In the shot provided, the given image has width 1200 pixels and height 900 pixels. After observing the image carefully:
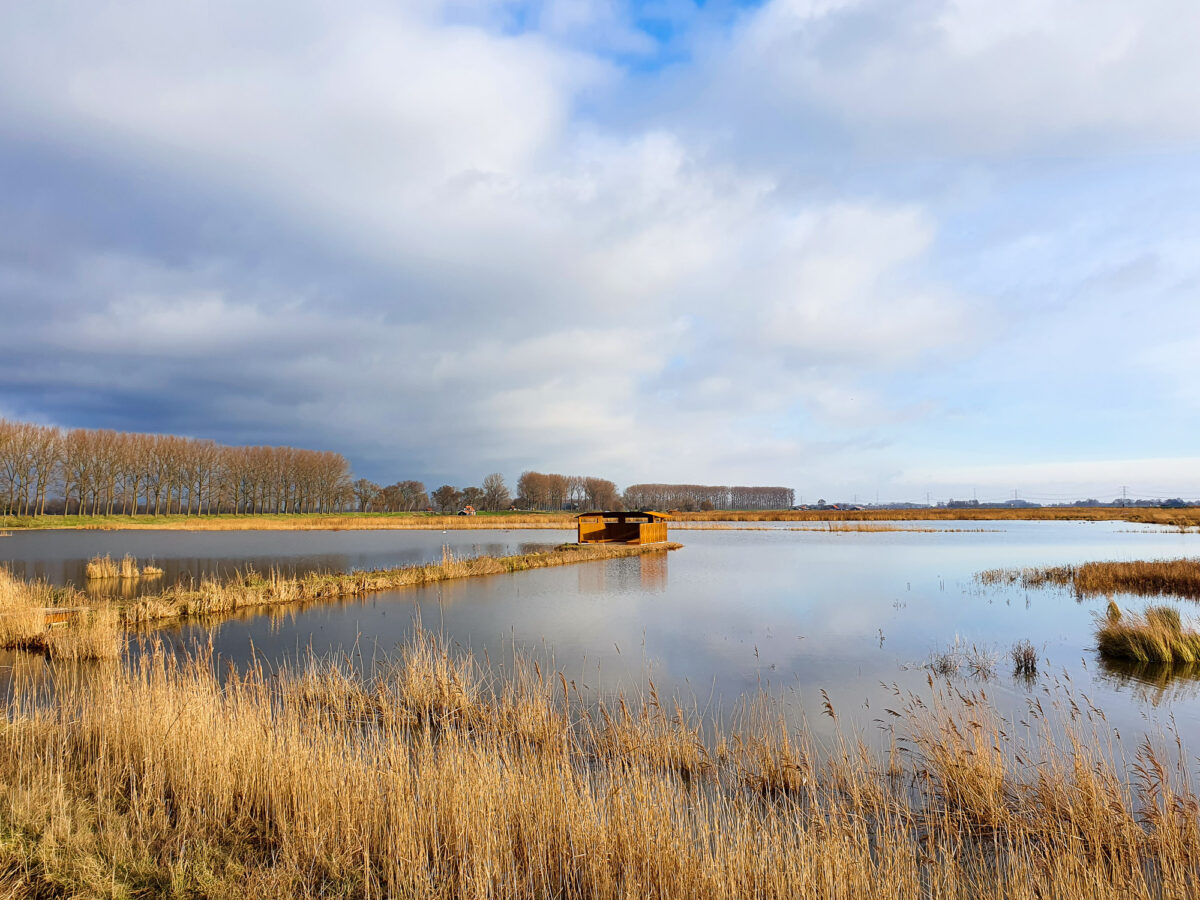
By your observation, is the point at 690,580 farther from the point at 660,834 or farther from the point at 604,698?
the point at 660,834

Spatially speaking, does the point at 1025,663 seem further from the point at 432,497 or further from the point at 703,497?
the point at 703,497

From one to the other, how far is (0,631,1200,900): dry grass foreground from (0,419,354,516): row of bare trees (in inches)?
2839

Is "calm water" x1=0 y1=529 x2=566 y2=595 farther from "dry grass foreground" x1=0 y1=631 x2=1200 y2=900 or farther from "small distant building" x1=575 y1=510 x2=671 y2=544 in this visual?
"dry grass foreground" x1=0 y1=631 x2=1200 y2=900

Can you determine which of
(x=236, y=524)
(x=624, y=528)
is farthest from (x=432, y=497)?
(x=624, y=528)

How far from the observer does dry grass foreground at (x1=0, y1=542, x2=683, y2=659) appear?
35.2 feet

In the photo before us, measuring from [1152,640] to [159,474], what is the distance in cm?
8444

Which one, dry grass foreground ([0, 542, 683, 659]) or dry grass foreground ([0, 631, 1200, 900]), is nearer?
dry grass foreground ([0, 631, 1200, 900])

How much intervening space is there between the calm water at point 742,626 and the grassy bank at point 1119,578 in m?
1.11

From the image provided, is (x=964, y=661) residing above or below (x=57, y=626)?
below

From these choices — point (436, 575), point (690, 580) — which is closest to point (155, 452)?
point (436, 575)

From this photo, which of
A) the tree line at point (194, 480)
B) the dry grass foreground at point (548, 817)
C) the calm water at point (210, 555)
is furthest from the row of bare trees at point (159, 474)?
the dry grass foreground at point (548, 817)

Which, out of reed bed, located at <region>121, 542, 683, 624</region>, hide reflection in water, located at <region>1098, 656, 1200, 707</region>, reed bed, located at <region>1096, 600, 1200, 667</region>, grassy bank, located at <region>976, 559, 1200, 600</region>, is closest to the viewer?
hide reflection in water, located at <region>1098, 656, 1200, 707</region>

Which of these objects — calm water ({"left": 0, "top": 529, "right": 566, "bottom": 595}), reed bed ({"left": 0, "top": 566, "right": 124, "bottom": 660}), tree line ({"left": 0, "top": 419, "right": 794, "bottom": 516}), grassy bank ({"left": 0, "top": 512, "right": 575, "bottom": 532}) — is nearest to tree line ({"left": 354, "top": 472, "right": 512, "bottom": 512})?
tree line ({"left": 0, "top": 419, "right": 794, "bottom": 516})

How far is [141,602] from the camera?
13820 millimetres
